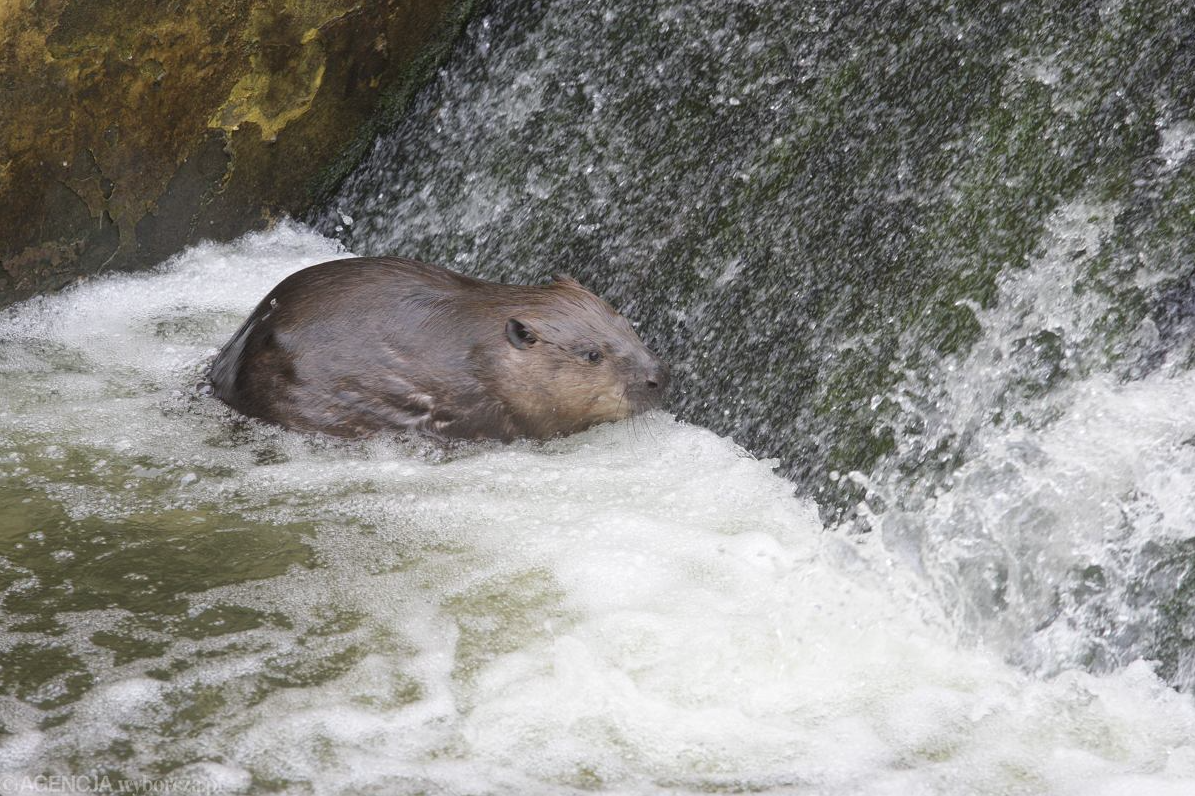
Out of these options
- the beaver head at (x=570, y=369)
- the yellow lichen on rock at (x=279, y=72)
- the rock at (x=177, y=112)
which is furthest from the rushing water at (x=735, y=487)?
the yellow lichen on rock at (x=279, y=72)

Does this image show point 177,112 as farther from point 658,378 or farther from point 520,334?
point 658,378

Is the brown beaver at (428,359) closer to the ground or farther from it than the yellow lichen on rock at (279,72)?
A: closer to the ground

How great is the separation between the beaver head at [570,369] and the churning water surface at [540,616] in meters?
0.13

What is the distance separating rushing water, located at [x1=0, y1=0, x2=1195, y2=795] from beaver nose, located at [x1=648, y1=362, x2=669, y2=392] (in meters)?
0.17

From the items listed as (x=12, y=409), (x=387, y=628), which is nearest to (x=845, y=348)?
(x=387, y=628)

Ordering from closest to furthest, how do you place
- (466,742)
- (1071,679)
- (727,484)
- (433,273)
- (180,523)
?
(466,742), (1071,679), (180,523), (727,484), (433,273)

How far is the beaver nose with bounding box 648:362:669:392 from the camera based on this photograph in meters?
4.55

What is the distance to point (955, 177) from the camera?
14.1 ft

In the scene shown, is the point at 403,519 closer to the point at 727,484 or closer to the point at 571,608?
the point at 571,608

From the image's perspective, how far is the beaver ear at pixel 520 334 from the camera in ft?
14.9

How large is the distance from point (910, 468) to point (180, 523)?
6.61 feet

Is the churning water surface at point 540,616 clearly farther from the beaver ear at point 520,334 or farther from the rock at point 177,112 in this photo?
the rock at point 177,112

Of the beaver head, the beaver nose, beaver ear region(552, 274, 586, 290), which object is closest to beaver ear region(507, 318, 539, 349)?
the beaver head

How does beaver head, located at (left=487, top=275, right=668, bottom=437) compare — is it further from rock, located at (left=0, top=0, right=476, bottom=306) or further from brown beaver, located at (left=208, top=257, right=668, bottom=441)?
rock, located at (left=0, top=0, right=476, bottom=306)
